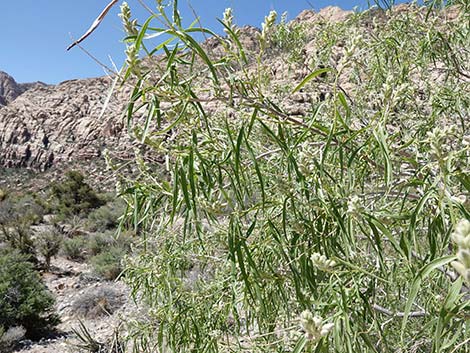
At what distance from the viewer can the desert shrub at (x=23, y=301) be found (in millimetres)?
5199

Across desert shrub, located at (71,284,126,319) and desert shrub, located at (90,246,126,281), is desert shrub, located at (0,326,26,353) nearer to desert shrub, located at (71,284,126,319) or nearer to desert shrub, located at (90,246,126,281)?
desert shrub, located at (71,284,126,319)

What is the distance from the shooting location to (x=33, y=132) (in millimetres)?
30000

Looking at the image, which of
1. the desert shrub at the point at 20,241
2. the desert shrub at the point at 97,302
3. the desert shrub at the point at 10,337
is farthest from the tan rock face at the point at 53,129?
the desert shrub at the point at 10,337

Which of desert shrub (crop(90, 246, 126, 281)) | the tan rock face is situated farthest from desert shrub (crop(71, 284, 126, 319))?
the tan rock face

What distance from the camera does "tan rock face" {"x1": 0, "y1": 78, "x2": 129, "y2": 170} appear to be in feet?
86.2

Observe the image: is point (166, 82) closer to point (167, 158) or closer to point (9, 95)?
point (167, 158)

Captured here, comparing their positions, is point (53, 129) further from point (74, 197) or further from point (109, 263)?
point (109, 263)

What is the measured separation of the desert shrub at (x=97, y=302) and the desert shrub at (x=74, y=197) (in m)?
6.75

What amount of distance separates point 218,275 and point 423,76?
1674 millimetres

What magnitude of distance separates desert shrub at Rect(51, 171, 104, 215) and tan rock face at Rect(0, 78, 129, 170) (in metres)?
10.1

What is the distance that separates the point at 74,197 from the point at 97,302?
8.70 metres

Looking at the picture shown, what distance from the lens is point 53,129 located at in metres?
29.4

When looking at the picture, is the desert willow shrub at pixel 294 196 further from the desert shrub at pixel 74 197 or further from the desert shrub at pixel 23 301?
the desert shrub at pixel 74 197

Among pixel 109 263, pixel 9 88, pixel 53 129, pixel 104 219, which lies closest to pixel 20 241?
pixel 109 263
